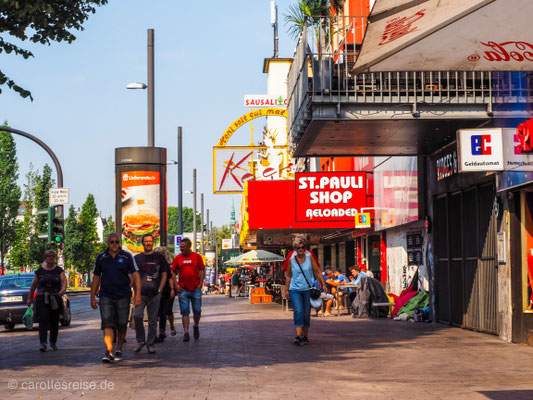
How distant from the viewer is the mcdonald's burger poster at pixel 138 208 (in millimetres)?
20578

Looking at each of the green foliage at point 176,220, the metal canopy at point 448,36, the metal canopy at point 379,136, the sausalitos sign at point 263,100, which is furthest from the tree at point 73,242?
the metal canopy at point 448,36

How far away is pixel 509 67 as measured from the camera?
6211 mm

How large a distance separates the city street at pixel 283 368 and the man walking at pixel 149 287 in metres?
0.32

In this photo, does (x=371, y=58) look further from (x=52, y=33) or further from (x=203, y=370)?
(x=52, y=33)

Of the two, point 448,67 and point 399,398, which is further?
point 399,398

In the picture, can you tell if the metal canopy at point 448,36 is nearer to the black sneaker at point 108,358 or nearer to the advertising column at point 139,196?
the black sneaker at point 108,358

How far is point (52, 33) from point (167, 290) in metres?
5.42

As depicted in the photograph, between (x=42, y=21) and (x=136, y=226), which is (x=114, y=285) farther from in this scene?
(x=136, y=226)

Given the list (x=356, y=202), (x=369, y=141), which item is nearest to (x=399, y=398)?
(x=369, y=141)

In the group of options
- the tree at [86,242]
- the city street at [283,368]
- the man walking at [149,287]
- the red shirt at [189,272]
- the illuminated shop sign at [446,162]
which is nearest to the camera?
the city street at [283,368]

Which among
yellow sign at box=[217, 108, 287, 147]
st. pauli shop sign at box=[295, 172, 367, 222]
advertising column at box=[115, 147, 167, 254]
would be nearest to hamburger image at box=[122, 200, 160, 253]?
advertising column at box=[115, 147, 167, 254]

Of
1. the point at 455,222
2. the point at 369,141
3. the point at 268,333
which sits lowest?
the point at 268,333

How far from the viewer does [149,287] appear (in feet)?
42.8

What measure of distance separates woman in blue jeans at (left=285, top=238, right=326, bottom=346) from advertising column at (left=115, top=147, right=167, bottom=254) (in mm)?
7028
